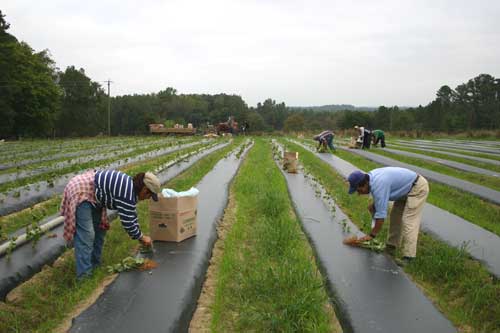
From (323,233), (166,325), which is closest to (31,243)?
(166,325)

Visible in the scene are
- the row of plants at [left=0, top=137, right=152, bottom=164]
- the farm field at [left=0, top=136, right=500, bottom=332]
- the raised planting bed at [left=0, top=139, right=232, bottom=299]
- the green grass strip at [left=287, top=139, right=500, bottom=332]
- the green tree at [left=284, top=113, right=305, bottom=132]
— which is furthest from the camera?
the green tree at [left=284, top=113, right=305, bottom=132]

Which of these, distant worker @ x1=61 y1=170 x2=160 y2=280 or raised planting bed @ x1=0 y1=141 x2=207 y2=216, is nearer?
distant worker @ x1=61 y1=170 x2=160 y2=280

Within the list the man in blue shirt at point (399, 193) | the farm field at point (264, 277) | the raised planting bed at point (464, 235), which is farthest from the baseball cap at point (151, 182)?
the raised planting bed at point (464, 235)

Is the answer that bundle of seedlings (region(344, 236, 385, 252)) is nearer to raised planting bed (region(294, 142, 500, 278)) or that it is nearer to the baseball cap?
raised planting bed (region(294, 142, 500, 278))

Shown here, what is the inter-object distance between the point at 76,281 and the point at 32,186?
5444mm

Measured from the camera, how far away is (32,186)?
28.9ft

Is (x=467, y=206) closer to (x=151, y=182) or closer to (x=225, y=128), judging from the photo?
(x=151, y=182)

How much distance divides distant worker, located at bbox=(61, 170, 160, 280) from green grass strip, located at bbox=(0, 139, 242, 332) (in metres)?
0.25

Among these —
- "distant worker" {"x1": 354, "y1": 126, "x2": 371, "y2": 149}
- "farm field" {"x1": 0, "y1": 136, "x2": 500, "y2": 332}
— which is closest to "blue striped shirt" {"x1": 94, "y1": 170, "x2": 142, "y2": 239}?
"farm field" {"x1": 0, "y1": 136, "x2": 500, "y2": 332}

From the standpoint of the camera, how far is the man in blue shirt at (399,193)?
Result: 492cm

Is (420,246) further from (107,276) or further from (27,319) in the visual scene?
(27,319)

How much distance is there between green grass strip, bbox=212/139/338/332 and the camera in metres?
3.60

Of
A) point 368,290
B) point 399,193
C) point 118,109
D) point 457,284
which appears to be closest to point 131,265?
point 368,290

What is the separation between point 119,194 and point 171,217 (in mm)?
1107
